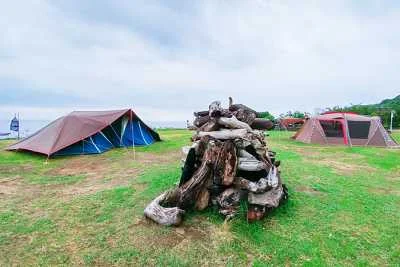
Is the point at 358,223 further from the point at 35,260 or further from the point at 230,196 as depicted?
the point at 35,260

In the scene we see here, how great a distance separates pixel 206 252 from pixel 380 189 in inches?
155

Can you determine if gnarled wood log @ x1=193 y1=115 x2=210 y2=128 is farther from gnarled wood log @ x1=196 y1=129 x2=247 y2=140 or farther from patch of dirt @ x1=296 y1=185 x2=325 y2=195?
patch of dirt @ x1=296 y1=185 x2=325 y2=195

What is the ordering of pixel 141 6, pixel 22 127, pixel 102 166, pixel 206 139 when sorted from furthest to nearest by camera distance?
1. pixel 22 127
2. pixel 141 6
3. pixel 102 166
4. pixel 206 139

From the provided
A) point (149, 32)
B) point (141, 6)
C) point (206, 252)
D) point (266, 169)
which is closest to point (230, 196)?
point (266, 169)

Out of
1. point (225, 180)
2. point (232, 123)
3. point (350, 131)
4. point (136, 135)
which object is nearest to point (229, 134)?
point (232, 123)

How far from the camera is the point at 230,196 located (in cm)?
360

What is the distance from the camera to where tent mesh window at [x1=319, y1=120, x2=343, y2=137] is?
1237cm

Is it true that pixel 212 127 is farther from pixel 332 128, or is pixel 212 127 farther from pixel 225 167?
pixel 332 128

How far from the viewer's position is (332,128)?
12.6m

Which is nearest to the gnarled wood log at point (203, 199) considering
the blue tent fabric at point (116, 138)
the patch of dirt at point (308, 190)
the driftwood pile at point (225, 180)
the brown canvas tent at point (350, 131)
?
the driftwood pile at point (225, 180)

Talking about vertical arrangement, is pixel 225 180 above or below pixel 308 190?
above

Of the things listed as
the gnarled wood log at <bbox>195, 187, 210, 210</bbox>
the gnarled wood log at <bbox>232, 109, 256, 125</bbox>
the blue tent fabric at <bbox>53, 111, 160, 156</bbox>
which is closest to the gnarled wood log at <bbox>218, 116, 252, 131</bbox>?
the gnarled wood log at <bbox>232, 109, 256, 125</bbox>

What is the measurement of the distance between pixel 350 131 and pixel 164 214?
11.3 metres

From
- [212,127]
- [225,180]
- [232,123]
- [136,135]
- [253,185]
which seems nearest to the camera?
[253,185]
